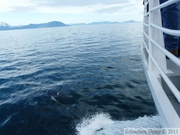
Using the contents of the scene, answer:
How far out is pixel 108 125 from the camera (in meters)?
5.80

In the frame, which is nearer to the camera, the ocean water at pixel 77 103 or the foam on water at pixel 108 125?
the foam on water at pixel 108 125

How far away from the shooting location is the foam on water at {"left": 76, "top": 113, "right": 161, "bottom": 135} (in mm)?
5454

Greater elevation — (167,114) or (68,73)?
(167,114)

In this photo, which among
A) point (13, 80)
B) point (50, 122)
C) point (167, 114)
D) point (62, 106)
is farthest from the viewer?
point (13, 80)

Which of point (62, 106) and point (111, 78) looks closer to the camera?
point (62, 106)

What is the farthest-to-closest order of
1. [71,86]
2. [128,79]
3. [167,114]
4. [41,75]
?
1. [41,75]
2. [128,79]
3. [71,86]
4. [167,114]

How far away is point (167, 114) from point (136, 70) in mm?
10621

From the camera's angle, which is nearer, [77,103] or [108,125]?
[108,125]

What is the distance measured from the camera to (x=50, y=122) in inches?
246

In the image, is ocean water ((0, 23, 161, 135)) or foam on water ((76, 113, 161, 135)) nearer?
foam on water ((76, 113, 161, 135))

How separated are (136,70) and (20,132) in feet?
28.5

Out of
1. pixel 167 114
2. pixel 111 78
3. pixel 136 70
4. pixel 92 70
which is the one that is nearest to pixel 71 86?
pixel 111 78

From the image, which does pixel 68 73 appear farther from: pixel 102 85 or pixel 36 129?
pixel 36 129

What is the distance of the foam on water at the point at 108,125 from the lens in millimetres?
5454
